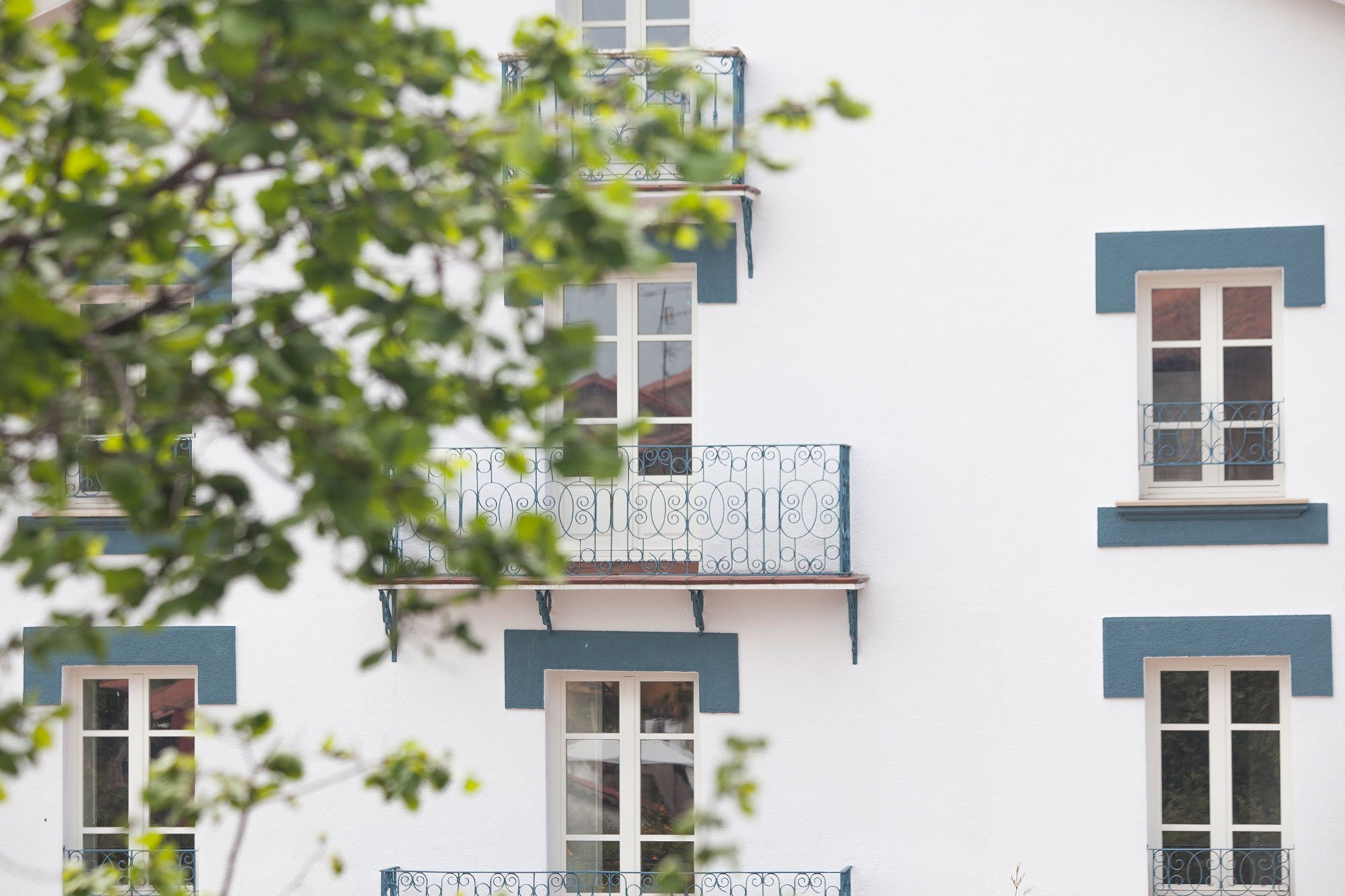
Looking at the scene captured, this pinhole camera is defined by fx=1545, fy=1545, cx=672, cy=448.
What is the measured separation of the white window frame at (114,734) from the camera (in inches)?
356

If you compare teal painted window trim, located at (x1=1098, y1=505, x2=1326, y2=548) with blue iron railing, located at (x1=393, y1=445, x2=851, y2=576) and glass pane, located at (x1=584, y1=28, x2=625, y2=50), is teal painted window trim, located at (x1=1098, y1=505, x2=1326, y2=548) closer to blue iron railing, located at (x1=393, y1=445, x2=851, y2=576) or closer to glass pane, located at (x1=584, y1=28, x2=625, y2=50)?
blue iron railing, located at (x1=393, y1=445, x2=851, y2=576)

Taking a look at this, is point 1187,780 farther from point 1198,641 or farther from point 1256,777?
point 1198,641

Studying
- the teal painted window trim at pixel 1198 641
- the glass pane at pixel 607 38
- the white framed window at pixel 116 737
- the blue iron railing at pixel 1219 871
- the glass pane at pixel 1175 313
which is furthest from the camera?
the white framed window at pixel 116 737

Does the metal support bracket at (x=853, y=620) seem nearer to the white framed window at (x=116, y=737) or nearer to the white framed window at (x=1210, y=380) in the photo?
the white framed window at (x=1210, y=380)

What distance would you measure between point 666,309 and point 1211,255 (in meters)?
2.97

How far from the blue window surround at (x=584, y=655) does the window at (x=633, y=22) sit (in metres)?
3.34

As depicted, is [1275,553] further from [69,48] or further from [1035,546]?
[69,48]

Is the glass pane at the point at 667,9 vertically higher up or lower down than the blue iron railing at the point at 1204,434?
higher up

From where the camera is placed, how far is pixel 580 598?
8.56 m

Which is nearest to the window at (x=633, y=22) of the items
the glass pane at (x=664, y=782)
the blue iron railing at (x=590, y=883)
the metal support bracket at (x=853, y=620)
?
the metal support bracket at (x=853, y=620)

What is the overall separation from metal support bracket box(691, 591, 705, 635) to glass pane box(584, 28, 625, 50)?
3197 millimetres

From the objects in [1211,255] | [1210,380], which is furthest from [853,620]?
[1211,255]

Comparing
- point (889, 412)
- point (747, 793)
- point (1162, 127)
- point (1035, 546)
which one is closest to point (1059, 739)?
point (1035, 546)

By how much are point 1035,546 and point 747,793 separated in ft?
20.4
